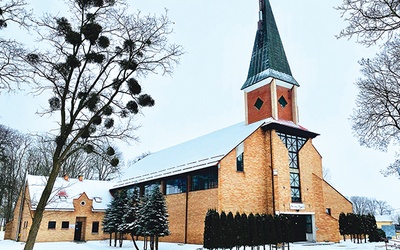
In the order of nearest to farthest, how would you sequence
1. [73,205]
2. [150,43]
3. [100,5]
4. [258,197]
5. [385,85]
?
[100,5]
[150,43]
[385,85]
[258,197]
[73,205]

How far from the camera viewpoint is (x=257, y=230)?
1909 centimetres

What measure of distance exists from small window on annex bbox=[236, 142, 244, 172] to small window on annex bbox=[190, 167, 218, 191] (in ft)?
5.70

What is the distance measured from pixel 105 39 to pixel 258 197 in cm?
1701

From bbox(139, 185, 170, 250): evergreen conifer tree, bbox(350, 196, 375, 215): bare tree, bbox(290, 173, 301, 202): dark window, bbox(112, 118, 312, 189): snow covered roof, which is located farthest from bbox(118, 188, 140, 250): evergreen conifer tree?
bbox(350, 196, 375, 215): bare tree

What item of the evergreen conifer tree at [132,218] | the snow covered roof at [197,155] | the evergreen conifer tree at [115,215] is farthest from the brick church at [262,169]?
the evergreen conifer tree at [132,218]

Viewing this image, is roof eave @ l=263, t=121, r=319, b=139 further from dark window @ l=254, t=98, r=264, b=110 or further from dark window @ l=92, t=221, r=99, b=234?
dark window @ l=92, t=221, r=99, b=234

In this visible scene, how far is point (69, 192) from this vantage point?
34.4 meters

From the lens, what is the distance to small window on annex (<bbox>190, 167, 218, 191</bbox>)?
23062 millimetres

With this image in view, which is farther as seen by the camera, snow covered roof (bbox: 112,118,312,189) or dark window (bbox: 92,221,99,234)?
dark window (bbox: 92,221,99,234)

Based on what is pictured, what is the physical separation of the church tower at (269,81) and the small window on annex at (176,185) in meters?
7.52

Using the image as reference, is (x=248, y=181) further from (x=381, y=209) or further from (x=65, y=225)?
(x=381, y=209)

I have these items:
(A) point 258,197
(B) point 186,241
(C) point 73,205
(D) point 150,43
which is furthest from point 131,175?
(D) point 150,43

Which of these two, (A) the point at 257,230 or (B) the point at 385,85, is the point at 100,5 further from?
(A) the point at 257,230

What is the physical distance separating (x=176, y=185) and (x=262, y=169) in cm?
731
